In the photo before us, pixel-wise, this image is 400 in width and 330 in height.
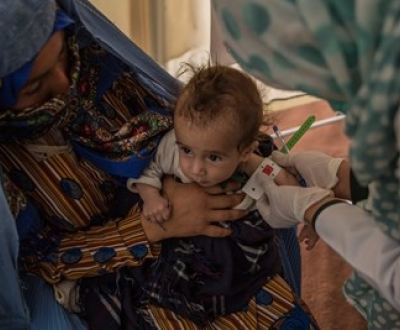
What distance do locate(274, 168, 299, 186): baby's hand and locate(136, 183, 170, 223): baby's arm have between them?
21 centimetres

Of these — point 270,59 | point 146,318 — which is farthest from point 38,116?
point 270,59

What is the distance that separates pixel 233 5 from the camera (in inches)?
21.8

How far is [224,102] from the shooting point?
3.27 ft

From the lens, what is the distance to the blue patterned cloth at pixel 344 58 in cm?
47

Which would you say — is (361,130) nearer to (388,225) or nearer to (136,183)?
(388,225)

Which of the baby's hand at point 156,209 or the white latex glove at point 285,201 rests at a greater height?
the white latex glove at point 285,201

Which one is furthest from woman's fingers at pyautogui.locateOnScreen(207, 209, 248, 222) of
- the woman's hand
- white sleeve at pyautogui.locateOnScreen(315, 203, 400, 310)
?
white sleeve at pyautogui.locateOnScreen(315, 203, 400, 310)

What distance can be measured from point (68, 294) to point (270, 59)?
27.8 inches

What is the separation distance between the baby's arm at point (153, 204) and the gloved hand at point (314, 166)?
0.76 ft

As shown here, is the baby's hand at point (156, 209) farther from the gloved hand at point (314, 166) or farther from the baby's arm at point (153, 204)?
the gloved hand at point (314, 166)

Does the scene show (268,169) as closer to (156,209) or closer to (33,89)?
(156,209)

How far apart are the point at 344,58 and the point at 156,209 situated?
0.65 m

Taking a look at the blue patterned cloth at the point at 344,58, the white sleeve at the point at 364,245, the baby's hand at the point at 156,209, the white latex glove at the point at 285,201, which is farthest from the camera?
the baby's hand at the point at 156,209

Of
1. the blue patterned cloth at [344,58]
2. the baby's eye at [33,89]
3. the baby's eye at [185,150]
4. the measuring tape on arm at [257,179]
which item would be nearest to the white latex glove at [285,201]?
the measuring tape on arm at [257,179]
